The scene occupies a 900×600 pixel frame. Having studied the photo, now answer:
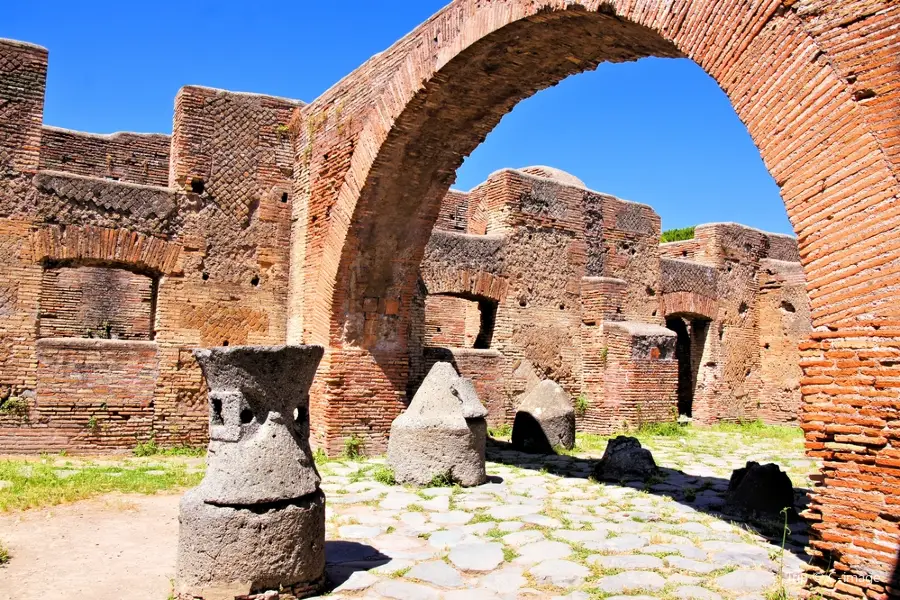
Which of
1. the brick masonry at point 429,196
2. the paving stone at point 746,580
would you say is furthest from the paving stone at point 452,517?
the brick masonry at point 429,196

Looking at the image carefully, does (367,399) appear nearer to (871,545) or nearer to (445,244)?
(445,244)

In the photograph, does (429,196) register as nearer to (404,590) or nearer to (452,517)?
(452,517)

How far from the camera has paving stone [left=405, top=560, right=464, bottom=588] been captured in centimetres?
422

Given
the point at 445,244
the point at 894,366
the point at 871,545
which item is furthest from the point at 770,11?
the point at 445,244

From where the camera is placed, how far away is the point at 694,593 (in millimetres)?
4031

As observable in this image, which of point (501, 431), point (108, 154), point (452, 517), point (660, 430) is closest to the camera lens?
point (452, 517)

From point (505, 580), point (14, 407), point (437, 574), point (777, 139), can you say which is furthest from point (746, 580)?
point (14, 407)

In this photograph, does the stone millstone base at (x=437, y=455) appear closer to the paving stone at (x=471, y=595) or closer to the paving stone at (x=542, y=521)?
the paving stone at (x=542, y=521)

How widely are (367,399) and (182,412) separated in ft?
7.91

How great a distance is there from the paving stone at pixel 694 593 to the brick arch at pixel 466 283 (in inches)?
263

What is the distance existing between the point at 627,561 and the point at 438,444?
270 centimetres

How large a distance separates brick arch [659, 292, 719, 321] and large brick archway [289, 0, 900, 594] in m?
6.31

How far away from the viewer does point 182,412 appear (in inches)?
360

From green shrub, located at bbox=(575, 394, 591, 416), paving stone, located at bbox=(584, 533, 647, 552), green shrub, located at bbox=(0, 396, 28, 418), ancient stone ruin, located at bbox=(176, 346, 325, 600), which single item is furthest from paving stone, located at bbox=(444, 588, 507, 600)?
green shrub, located at bbox=(575, 394, 591, 416)
